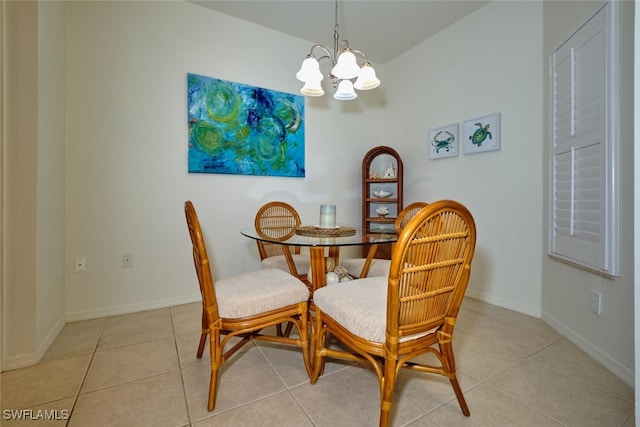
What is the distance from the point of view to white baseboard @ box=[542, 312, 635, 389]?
4.57 ft

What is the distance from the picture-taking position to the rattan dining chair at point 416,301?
921 millimetres

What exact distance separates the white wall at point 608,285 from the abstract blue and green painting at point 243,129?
7.18ft

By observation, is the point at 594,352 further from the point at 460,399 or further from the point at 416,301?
the point at 416,301

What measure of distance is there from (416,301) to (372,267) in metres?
0.93

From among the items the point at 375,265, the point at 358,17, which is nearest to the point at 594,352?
the point at 375,265

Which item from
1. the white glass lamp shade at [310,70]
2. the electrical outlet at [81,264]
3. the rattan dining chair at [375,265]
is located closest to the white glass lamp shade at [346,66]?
the white glass lamp shade at [310,70]

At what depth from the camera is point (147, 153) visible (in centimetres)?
231

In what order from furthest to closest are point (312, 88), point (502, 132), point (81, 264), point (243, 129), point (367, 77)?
point (243, 129), point (502, 132), point (81, 264), point (312, 88), point (367, 77)

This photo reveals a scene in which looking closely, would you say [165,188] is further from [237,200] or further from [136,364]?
[136,364]

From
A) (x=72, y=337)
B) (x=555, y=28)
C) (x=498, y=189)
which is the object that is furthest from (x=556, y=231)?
(x=72, y=337)

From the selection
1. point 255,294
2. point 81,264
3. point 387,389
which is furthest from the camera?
point 81,264

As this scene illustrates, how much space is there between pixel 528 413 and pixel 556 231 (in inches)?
51.9

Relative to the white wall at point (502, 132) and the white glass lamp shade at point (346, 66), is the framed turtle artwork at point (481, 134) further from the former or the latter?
the white glass lamp shade at point (346, 66)

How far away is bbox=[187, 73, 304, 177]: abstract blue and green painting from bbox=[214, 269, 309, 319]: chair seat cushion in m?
1.45
